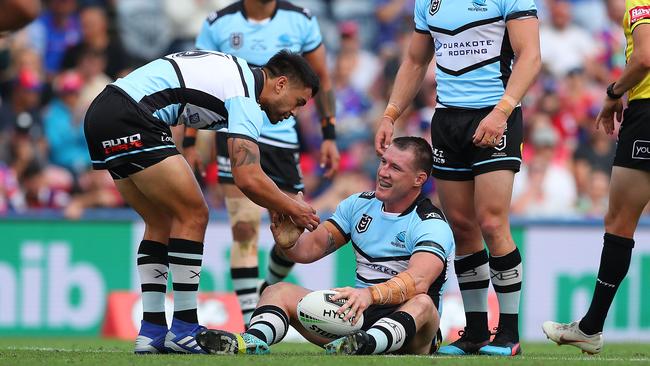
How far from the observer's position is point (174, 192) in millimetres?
6668

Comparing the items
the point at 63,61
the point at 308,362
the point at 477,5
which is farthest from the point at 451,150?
the point at 63,61

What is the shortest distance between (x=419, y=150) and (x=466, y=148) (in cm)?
31

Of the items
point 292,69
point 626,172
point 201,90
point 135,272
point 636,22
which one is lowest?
point 135,272

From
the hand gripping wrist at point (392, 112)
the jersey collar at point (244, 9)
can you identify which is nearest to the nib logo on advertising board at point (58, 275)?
the jersey collar at point (244, 9)

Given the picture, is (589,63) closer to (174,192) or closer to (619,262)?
(619,262)

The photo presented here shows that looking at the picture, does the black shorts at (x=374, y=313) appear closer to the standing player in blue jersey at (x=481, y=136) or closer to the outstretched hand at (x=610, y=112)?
the standing player in blue jersey at (x=481, y=136)

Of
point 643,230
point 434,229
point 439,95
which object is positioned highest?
point 439,95

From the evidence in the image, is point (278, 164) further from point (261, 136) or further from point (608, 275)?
point (608, 275)

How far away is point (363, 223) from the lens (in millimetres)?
7133

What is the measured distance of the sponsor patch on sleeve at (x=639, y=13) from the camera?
7.06 meters

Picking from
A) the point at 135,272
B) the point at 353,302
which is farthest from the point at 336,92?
the point at 353,302

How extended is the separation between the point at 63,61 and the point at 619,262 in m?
8.96

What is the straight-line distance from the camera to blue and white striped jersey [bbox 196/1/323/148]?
29.9ft

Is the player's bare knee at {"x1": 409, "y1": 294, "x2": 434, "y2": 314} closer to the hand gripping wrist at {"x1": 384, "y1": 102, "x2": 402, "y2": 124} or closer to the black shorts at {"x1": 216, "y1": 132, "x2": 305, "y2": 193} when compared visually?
the hand gripping wrist at {"x1": 384, "y1": 102, "x2": 402, "y2": 124}
